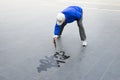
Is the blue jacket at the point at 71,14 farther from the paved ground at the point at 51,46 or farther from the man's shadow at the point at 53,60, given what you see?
the paved ground at the point at 51,46

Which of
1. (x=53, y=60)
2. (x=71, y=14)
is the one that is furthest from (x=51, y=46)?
(x=71, y=14)

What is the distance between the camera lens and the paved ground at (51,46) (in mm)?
4449

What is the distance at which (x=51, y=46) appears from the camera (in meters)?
5.63

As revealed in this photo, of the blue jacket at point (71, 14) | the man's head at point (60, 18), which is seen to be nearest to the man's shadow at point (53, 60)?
the blue jacket at point (71, 14)

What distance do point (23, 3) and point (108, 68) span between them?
6684 millimetres

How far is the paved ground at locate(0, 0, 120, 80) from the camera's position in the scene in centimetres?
445

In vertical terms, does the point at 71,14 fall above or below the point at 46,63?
above

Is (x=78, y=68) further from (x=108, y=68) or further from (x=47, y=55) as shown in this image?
(x=47, y=55)

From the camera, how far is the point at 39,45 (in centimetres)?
573

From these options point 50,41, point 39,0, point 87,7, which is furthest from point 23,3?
point 50,41

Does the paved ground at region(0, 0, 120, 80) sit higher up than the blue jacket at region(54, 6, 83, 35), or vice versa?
the blue jacket at region(54, 6, 83, 35)

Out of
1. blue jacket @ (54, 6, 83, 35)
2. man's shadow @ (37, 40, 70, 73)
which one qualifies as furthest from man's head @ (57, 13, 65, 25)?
man's shadow @ (37, 40, 70, 73)

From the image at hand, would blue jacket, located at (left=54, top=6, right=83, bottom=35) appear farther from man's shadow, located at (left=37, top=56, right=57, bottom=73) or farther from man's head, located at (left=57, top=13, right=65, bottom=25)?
man's shadow, located at (left=37, top=56, right=57, bottom=73)

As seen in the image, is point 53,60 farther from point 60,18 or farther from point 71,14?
point 71,14
